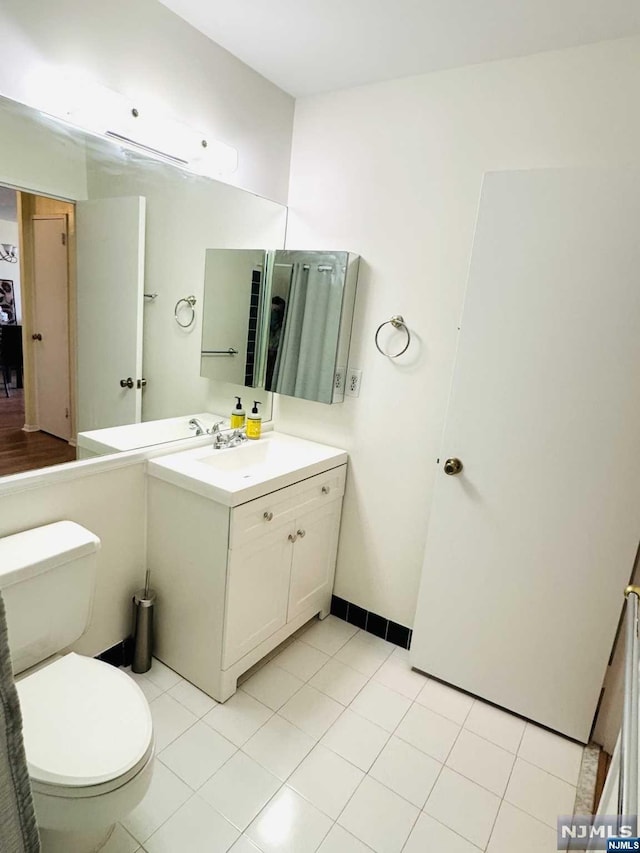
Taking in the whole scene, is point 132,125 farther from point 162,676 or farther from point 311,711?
point 311,711

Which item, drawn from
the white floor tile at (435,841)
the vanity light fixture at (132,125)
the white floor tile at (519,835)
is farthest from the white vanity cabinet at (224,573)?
the vanity light fixture at (132,125)

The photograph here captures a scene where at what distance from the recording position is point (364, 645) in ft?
7.32

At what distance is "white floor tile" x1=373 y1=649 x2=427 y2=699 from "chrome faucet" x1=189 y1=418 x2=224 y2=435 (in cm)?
129

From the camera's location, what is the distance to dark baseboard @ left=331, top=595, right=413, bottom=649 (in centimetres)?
223

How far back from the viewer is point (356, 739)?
5.64 ft

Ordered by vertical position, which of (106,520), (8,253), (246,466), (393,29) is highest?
(393,29)

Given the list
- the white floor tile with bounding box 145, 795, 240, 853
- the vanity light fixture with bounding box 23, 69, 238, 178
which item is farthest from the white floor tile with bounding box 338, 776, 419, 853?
the vanity light fixture with bounding box 23, 69, 238, 178

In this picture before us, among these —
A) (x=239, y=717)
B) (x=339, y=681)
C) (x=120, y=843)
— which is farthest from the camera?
(x=339, y=681)

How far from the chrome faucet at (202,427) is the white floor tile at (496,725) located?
62.7 inches

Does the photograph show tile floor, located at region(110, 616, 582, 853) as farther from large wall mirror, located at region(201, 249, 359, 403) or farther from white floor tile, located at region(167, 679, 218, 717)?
large wall mirror, located at region(201, 249, 359, 403)

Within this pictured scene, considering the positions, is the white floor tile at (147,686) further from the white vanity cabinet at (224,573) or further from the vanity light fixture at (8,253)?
the vanity light fixture at (8,253)

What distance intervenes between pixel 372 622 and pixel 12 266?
6.79 ft

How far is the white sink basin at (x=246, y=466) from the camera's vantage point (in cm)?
168

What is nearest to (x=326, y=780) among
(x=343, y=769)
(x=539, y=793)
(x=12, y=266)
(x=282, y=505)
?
(x=343, y=769)
